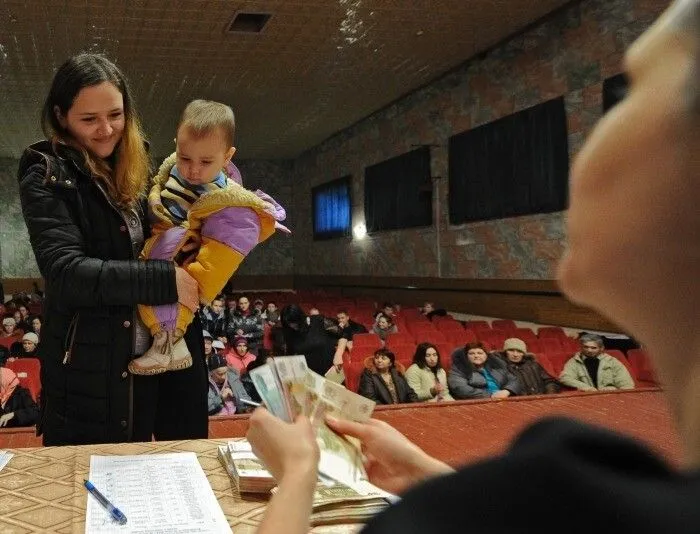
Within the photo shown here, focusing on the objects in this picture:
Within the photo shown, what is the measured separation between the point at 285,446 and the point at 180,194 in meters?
1.42

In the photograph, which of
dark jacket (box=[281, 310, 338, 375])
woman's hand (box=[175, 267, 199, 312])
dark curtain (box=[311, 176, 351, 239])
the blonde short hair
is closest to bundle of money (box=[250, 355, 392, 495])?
woman's hand (box=[175, 267, 199, 312])

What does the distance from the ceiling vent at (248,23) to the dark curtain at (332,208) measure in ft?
24.0

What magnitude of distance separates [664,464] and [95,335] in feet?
5.74

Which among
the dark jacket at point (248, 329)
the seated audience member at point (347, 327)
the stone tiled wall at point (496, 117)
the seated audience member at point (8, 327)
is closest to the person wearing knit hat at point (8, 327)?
the seated audience member at point (8, 327)

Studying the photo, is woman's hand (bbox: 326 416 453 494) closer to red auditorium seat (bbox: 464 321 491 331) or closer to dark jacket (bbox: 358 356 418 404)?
dark jacket (bbox: 358 356 418 404)

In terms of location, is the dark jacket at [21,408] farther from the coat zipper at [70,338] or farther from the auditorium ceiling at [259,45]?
the auditorium ceiling at [259,45]

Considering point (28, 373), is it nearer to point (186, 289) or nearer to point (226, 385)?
point (226, 385)

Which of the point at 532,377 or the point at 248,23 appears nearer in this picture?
the point at 532,377

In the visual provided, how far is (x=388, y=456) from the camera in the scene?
3.60ft

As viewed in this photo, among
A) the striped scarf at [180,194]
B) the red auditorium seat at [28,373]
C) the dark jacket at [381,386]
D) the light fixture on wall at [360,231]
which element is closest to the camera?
the striped scarf at [180,194]

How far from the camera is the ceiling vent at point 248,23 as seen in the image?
31.5 feet

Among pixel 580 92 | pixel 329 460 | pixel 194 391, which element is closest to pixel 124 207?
pixel 194 391

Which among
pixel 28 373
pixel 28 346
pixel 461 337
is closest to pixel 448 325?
pixel 461 337

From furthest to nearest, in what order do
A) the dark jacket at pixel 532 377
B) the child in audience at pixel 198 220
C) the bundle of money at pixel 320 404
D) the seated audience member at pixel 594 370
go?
1. the dark jacket at pixel 532 377
2. the seated audience member at pixel 594 370
3. the child in audience at pixel 198 220
4. the bundle of money at pixel 320 404
